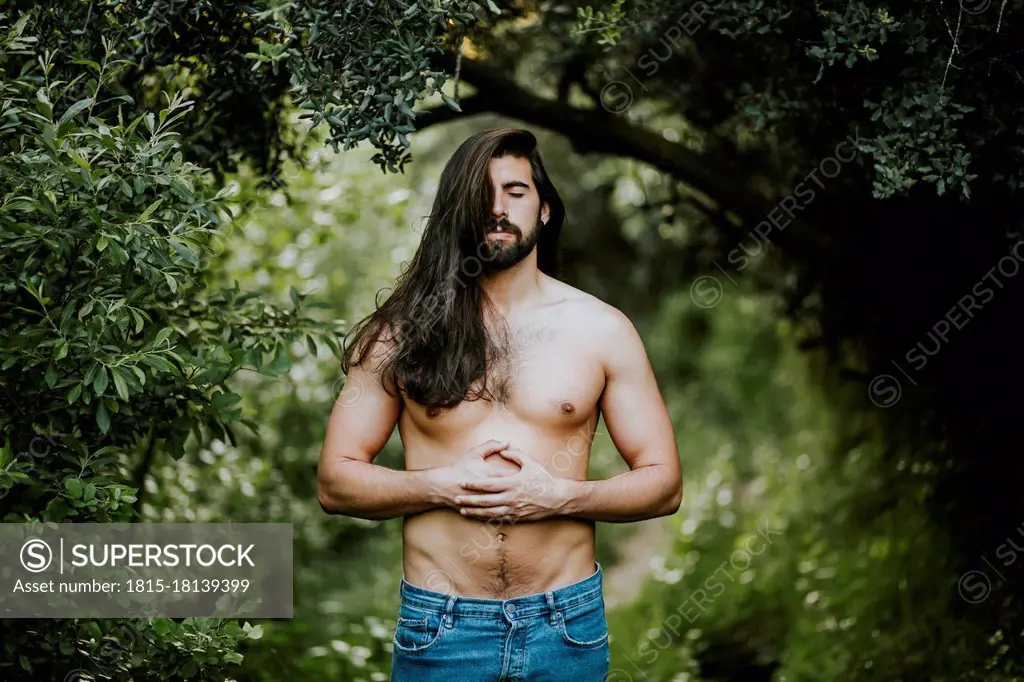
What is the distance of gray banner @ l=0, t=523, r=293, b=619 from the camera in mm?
3053

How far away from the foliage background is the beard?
1.32 feet

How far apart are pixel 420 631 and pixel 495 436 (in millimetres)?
594

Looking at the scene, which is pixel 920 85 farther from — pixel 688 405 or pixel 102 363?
pixel 688 405

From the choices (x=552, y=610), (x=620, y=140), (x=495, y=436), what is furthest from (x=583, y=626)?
(x=620, y=140)

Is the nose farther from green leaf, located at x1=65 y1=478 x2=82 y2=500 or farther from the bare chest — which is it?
green leaf, located at x1=65 y1=478 x2=82 y2=500

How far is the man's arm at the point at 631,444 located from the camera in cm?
293

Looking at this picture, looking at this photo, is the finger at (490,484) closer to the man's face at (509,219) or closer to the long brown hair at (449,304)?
the long brown hair at (449,304)

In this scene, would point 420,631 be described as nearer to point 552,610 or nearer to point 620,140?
point 552,610

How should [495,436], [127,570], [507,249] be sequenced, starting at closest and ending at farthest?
[495,436] → [507,249] → [127,570]

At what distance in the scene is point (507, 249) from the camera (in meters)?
3.12

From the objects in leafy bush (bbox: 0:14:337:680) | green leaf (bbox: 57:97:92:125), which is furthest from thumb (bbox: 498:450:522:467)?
green leaf (bbox: 57:97:92:125)

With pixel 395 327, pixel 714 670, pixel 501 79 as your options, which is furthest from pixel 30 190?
pixel 714 670

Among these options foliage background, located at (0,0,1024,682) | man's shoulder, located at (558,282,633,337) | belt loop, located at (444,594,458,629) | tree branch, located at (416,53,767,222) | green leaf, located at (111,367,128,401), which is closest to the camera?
green leaf, located at (111,367,128,401)

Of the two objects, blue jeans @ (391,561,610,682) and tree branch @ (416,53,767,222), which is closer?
blue jeans @ (391,561,610,682)
